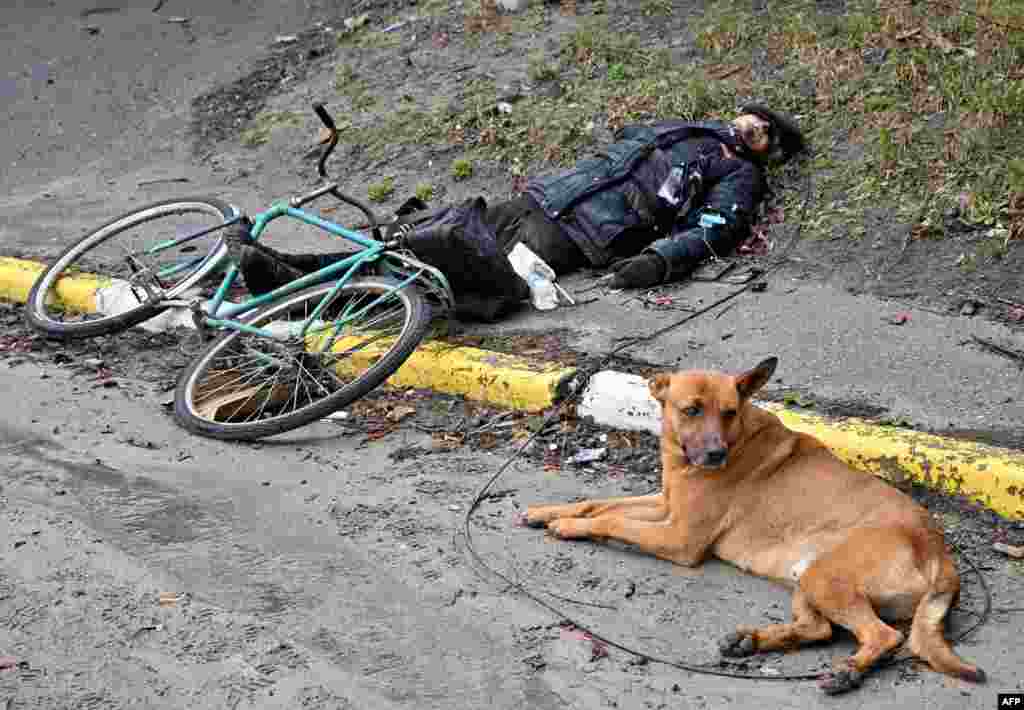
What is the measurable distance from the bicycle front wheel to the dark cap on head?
2.44 metres

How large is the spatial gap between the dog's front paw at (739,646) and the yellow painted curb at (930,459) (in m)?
1.16

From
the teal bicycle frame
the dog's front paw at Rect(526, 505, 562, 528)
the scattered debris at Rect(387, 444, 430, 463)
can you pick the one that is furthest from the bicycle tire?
the dog's front paw at Rect(526, 505, 562, 528)

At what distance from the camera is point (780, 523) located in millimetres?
4051

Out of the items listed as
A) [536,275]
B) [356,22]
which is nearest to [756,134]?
[536,275]

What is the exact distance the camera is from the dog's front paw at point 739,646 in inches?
140

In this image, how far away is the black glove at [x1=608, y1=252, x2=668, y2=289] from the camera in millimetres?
6283

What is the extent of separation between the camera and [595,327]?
5.98 meters

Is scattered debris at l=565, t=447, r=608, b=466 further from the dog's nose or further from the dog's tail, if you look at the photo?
the dog's tail

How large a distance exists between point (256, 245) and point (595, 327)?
162 cm

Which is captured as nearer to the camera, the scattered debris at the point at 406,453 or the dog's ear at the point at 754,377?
the dog's ear at the point at 754,377

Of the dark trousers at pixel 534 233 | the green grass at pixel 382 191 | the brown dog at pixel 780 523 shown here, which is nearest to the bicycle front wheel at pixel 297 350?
the dark trousers at pixel 534 233

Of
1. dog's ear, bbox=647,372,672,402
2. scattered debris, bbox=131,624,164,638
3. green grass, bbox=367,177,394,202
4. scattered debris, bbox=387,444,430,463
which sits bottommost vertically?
scattered debris, bbox=387,444,430,463

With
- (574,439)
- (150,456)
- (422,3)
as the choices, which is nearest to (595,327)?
(574,439)

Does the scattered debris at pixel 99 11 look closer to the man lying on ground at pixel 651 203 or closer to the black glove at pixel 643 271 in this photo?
the man lying on ground at pixel 651 203
